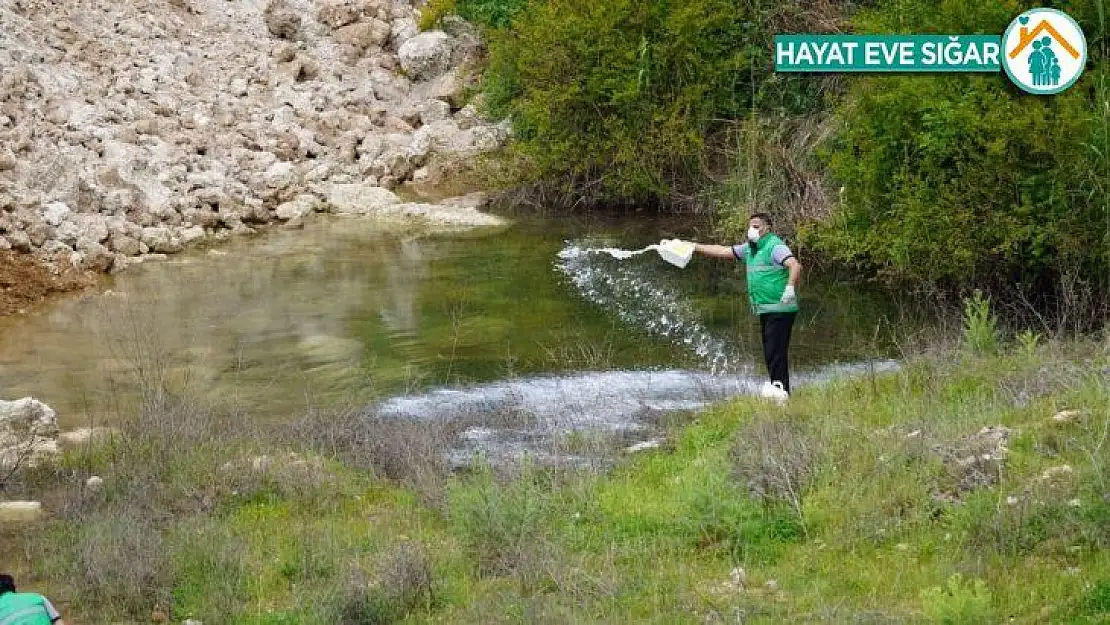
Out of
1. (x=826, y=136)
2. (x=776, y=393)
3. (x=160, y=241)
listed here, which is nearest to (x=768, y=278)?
(x=776, y=393)

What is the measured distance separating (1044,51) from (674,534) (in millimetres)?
9227

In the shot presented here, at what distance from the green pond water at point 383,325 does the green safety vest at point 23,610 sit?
5.70 metres

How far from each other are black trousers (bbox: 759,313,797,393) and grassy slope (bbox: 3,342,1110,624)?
1.32 m

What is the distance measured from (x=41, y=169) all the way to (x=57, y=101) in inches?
123

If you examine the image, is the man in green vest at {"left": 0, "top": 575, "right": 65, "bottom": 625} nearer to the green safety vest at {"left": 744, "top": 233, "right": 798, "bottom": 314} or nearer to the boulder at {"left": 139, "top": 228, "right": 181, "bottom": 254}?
the green safety vest at {"left": 744, "top": 233, "right": 798, "bottom": 314}

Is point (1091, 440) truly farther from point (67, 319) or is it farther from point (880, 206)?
point (67, 319)

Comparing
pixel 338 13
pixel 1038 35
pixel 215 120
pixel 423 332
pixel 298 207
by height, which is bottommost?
pixel 423 332

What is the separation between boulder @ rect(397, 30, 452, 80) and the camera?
29500 millimetres

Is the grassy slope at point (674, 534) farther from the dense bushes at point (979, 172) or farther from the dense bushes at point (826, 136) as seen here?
the dense bushes at point (826, 136)

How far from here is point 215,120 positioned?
26172mm

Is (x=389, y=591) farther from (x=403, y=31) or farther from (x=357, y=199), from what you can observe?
(x=403, y=31)

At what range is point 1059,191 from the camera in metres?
14.5

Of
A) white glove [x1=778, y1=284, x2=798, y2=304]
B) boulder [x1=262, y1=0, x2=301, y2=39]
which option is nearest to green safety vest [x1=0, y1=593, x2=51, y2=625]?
white glove [x1=778, y1=284, x2=798, y2=304]

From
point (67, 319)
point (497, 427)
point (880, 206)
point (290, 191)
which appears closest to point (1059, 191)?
point (880, 206)
